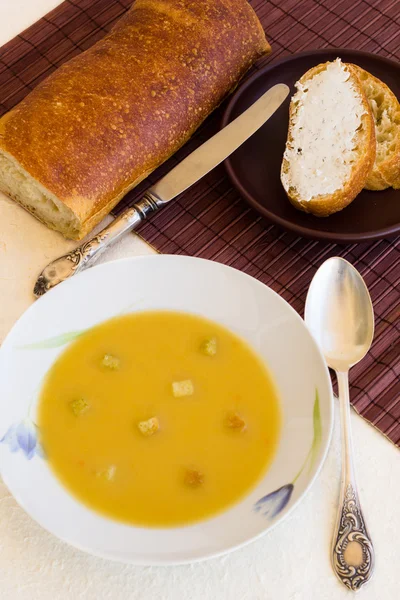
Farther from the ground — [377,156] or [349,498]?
[377,156]

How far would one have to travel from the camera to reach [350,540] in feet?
4.83

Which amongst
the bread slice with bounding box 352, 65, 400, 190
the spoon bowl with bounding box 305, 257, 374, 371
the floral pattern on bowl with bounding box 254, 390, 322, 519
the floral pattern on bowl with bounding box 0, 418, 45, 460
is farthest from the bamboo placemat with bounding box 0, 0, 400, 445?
the floral pattern on bowl with bounding box 0, 418, 45, 460

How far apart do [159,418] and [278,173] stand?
90 centimetres

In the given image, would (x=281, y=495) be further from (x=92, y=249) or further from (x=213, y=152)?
(x=213, y=152)

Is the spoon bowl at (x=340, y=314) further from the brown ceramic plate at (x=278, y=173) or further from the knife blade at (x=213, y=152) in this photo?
the knife blade at (x=213, y=152)

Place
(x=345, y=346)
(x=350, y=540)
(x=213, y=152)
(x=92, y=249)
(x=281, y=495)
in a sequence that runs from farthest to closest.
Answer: (x=213, y=152), (x=92, y=249), (x=345, y=346), (x=350, y=540), (x=281, y=495)

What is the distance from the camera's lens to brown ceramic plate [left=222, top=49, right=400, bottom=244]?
6.10ft

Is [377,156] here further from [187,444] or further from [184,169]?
[187,444]

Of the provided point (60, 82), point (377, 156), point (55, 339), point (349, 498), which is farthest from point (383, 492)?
point (60, 82)

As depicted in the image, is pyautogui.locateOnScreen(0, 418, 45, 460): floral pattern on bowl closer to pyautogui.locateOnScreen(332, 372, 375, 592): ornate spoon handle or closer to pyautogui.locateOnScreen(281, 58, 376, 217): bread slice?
pyautogui.locateOnScreen(332, 372, 375, 592): ornate spoon handle

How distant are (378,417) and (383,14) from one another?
4.97 feet

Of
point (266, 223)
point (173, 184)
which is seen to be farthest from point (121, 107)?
point (266, 223)

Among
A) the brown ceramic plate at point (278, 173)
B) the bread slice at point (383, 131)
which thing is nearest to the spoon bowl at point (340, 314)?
the brown ceramic plate at point (278, 173)

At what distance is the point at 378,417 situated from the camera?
65.2 inches
